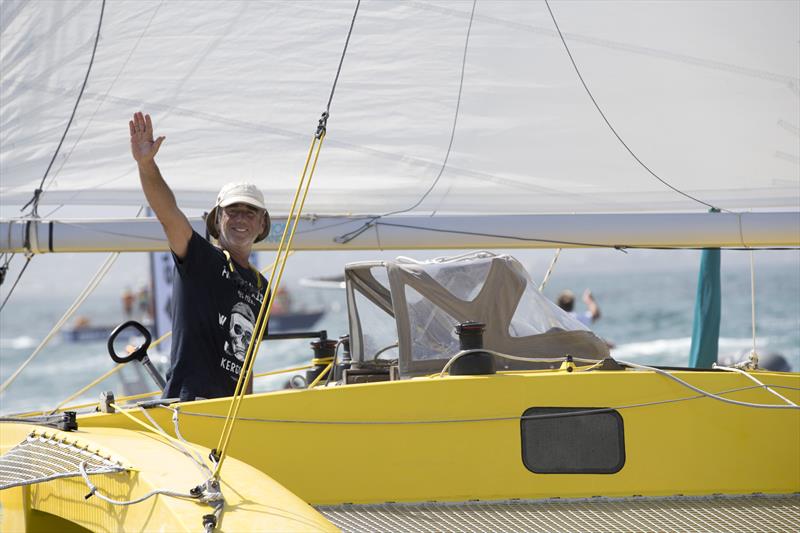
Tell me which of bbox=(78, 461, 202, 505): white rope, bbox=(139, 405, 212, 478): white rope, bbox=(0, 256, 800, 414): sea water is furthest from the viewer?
bbox=(0, 256, 800, 414): sea water

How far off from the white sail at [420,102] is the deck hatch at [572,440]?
1.73 meters

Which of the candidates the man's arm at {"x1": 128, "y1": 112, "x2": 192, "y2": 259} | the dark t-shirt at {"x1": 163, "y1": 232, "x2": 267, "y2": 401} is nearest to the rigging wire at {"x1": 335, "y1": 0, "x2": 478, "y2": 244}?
the dark t-shirt at {"x1": 163, "y1": 232, "x2": 267, "y2": 401}

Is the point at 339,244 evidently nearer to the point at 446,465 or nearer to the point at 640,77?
the point at 640,77

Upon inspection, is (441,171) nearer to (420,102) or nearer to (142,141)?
(420,102)

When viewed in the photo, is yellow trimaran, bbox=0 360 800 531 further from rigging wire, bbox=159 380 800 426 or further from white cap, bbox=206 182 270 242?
white cap, bbox=206 182 270 242

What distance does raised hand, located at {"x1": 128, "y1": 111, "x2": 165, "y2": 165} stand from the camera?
113 inches

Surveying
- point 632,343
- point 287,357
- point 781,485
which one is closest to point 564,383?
point 781,485

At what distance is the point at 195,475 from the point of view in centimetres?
229

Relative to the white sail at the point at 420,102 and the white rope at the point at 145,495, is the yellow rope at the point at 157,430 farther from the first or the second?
the white sail at the point at 420,102

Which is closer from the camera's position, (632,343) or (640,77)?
(640,77)

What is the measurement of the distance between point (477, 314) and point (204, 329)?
0.87 metres

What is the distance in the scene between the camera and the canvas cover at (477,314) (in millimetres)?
3305

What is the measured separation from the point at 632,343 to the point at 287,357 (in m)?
9.50

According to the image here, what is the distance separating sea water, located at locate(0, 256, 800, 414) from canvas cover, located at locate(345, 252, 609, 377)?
2772mm
